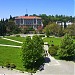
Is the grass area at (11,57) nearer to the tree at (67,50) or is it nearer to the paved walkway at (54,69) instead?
the paved walkway at (54,69)

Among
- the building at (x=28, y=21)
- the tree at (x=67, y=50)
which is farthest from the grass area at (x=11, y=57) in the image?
the building at (x=28, y=21)

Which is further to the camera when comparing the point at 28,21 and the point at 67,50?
the point at 28,21

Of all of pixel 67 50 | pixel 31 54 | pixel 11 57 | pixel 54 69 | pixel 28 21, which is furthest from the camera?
pixel 28 21

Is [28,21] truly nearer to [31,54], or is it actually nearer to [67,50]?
[67,50]

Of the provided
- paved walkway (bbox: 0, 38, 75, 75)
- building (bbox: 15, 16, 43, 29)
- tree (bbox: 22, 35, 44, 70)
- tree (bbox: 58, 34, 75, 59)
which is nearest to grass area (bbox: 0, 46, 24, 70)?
tree (bbox: 22, 35, 44, 70)

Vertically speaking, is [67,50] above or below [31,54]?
below

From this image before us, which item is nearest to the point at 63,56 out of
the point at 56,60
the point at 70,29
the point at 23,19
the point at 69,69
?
the point at 56,60

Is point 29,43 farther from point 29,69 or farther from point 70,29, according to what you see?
point 70,29

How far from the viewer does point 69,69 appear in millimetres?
35531

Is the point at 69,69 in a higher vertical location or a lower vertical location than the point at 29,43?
lower

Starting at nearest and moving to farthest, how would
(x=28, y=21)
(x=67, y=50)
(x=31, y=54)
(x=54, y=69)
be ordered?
(x=54, y=69)
(x=31, y=54)
(x=67, y=50)
(x=28, y=21)

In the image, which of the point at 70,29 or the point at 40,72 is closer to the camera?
the point at 40,72

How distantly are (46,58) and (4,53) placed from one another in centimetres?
739

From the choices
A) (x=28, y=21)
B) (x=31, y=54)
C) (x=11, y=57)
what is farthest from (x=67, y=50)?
(x=28, y=21)
